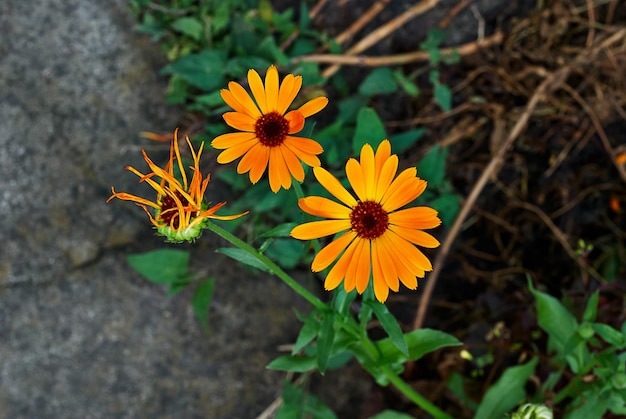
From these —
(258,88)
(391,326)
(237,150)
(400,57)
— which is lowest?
(391,326)

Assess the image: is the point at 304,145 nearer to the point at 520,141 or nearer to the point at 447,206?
the point at 447,206

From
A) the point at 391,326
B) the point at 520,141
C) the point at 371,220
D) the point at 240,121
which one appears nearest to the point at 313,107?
the point at 240,121

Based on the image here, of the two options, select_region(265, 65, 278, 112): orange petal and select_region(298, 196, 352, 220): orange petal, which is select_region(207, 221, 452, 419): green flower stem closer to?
select_region(298, 196, 352, 220): orange petal

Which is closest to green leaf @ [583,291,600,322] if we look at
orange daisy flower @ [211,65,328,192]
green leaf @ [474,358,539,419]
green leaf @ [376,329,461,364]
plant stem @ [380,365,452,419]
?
green leaf @ [474,358,539,419]

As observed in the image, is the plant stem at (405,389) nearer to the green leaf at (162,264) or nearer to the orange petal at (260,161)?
the orange petal at (260,161)

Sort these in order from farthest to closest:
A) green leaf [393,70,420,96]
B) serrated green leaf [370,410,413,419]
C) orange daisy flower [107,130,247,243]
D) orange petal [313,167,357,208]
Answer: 1. green leaf [393,70,420,96]
2. serrated green leaf [370,410,413,419]
3. orange petal [313,167,357,208]
4. orange daisy flower [107,130,247,243]

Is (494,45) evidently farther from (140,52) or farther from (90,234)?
(90,234)

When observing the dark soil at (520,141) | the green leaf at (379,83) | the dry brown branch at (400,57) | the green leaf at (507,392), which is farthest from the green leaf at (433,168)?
the green leaf at (507,392)
